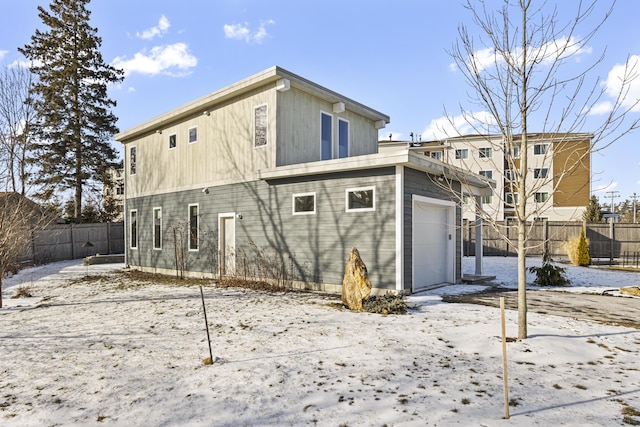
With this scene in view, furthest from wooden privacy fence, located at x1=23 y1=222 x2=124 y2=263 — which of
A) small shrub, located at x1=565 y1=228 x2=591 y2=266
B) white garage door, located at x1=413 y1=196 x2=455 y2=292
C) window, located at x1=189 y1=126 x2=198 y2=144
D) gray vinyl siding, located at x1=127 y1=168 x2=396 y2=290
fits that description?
small shrub, located at x1=565 y1=228 x2=591 y2=266

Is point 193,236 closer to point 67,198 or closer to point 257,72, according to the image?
point 257,72

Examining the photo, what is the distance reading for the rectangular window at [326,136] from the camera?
11867 millimetres

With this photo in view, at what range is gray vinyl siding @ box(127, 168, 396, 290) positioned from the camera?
851 centimetres

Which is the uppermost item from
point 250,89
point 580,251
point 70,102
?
point 70,102

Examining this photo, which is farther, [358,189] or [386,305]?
[358,189]

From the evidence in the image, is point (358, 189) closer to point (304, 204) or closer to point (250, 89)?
point (304, 204)

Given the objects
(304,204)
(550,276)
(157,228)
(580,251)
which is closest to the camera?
(304,204)

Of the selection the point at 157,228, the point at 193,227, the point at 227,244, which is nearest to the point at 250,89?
the point at 227,244

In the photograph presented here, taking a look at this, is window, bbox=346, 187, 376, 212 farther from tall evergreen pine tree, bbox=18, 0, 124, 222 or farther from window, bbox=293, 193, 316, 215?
tall evergreen pine tree, bbox=18, 0, 124, 222

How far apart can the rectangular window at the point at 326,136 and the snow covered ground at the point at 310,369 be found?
5.75 m

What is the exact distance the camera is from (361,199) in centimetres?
885

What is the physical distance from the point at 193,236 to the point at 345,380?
10.2 metres

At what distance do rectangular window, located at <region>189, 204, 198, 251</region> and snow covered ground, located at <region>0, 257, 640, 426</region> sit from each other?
18.3ft

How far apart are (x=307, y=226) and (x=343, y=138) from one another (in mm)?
4175
